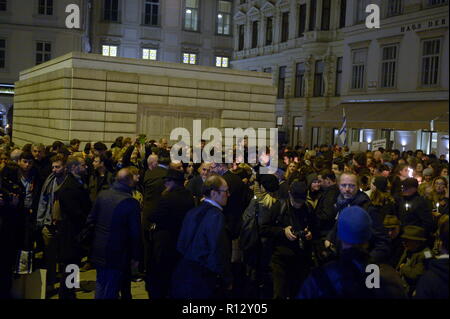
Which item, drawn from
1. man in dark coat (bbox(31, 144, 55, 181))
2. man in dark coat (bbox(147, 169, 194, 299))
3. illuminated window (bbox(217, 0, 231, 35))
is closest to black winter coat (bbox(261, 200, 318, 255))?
man in dark coat (bbox(147, 169, 194, 299))

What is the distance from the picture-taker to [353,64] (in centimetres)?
3025

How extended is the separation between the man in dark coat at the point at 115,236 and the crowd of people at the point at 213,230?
0.01m

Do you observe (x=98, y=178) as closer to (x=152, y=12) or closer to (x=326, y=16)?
(x=326, y=16)

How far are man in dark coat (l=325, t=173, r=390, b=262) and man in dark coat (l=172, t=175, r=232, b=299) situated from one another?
1.32 m

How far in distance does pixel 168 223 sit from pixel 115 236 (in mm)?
830

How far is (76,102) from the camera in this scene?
1770 centimetres

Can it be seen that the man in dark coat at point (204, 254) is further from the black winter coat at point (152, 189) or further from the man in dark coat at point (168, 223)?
the black winter coat at point (152, 189)

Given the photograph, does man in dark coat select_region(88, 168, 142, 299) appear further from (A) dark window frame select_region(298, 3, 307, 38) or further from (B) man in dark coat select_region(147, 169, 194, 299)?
(A) dark window frame select_region(298, 3, 307, 38)

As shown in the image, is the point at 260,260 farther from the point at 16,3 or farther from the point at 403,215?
the point at 16,3

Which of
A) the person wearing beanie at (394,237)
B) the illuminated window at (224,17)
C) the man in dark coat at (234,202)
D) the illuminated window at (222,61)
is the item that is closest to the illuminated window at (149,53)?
the illuminated window at (222,61)

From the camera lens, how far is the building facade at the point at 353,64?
79.4 ft

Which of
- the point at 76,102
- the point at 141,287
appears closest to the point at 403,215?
the point at 141,287

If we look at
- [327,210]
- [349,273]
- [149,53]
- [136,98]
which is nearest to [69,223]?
[327,210]
